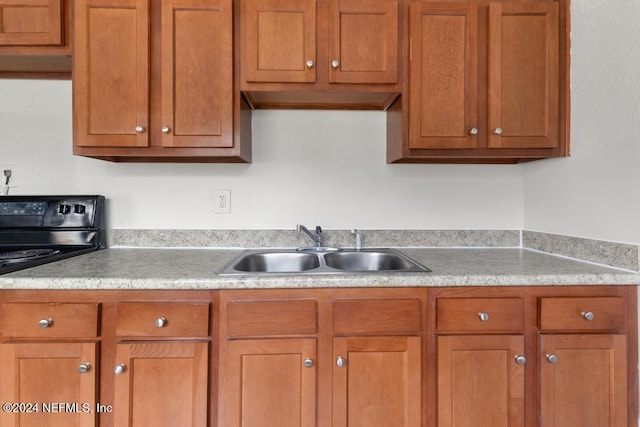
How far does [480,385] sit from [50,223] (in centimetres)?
206

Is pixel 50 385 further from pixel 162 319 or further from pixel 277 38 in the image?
pixel 277 38

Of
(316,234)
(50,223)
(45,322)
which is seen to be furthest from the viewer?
(316,234)

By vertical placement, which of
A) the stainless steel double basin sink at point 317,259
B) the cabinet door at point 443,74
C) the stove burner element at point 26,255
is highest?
the cabinet door at point 443,74

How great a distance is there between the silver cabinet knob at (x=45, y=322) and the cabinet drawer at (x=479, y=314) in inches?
52.7

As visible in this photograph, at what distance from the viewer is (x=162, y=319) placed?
1.14 m

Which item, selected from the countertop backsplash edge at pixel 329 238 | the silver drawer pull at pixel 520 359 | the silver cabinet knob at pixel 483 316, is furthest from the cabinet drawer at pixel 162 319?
the silver drawer pull at pixel 520 359

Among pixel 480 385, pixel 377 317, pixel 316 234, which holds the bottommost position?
pixel 480 385

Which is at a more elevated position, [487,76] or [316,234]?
[487,76]

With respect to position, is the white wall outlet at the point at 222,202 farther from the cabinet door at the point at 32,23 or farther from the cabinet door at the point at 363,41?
the cabinet door at the point at 32,23

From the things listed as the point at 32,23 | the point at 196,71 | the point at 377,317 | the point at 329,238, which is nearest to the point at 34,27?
the point at 32,23

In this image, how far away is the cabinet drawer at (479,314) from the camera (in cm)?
118

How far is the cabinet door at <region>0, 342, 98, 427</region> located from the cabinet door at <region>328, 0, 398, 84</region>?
145cm

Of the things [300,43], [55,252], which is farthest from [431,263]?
[55,252]

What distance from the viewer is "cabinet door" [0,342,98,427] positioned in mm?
1119
